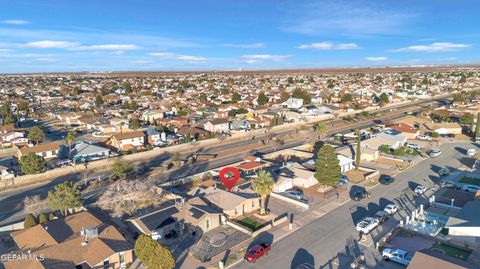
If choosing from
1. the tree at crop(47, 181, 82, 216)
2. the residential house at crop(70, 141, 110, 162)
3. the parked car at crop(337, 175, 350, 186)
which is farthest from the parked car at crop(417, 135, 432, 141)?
the tree at crop(47, 181, 82, 216)

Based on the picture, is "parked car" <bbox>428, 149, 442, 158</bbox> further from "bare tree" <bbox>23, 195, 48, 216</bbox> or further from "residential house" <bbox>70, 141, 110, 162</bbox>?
"bare tree" <bbox>23, 195, 48, 216</bbox>

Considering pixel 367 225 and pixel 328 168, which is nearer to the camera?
pixel 367 225

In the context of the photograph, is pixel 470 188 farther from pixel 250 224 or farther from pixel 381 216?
pixel 250 224

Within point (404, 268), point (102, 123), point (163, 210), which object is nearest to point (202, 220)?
point (163, 210)

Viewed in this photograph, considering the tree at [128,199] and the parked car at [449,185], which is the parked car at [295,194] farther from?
the parked car at [449,185]

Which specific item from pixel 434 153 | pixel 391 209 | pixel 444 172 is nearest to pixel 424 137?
pixel 434 153

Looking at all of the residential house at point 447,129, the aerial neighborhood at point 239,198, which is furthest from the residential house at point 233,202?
the residential house at point 447,129
